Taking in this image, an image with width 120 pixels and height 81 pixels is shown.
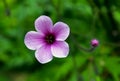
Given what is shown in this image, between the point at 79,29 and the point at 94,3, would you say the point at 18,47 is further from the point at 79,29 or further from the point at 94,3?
the point at 94,3

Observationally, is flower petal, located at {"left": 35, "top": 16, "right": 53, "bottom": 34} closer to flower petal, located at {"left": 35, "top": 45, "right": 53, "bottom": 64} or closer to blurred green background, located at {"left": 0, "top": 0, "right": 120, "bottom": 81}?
flower petal, located at {"left": 35, "top": 45, "right": 53, "bottom": 64}

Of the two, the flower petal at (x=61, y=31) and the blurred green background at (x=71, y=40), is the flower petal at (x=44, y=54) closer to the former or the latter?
the flower petal at (x=61, y=31)

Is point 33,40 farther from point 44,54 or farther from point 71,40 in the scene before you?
point 71,40

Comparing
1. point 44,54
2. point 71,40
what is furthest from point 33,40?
point 71,40

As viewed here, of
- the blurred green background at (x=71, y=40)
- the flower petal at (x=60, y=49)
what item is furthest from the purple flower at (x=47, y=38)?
the blurred green background at (x=71, y=40)

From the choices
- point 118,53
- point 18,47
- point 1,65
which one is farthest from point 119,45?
point 1,65
